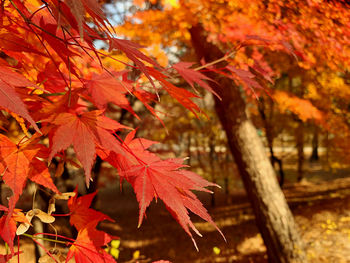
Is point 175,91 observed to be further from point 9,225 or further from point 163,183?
point 9,225

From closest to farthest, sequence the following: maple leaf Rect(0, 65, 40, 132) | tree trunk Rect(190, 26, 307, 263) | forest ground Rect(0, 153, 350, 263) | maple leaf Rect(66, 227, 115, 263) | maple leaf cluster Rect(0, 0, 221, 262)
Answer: maple leaf Rect(0, 65, 40, 132), maple leaf cluster Rect(0, 0, 221, 262), maple leaf Rect(66, 227, 115, 263), tree trunk Rect(190, 26, 307, 263), forest ground Rect(0, 153, 350, 263)

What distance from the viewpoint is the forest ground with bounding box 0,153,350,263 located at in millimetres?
5016

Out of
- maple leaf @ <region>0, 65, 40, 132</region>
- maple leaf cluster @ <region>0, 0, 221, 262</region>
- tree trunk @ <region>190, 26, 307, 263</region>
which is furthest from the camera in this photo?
tree trunk @ <region>190, 26, 307, 263</region>

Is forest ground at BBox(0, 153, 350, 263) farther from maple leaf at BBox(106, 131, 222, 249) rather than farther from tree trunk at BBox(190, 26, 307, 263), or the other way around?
maple leaf at BBox(106, 131, 222, 249)

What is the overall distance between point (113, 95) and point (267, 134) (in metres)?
9.71

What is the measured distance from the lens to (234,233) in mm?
6590

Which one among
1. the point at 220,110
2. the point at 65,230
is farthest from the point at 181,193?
the point at 65,230

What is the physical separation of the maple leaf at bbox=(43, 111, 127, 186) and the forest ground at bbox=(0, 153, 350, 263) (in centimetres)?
290

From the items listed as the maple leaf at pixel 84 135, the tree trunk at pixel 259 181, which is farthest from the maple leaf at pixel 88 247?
the tree trunk at pixel 259 181

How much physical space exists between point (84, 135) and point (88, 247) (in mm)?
370

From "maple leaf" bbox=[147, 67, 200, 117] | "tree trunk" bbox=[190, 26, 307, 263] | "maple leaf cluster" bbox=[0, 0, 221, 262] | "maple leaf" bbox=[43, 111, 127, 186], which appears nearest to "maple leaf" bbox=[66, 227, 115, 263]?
"maple leaf cluster" bbox=[0, 0, 221, 262]

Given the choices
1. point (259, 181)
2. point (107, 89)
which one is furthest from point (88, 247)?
point (259, 181)

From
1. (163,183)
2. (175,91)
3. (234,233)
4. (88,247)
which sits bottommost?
(234,233)

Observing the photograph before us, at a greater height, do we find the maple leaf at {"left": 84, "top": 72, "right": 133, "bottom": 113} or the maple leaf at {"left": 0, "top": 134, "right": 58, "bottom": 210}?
the maple leaf at {"left": 84, "top": 72, "right": 133, "bottom": 113}
